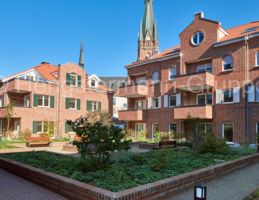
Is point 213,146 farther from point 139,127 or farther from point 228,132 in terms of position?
point 139,127

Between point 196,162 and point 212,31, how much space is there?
58.8 ft

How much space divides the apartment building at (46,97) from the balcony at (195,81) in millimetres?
15668

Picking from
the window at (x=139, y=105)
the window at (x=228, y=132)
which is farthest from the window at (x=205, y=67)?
the window at (x=139, y=105)

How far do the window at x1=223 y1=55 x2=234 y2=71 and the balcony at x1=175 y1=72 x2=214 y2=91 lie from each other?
1449mm

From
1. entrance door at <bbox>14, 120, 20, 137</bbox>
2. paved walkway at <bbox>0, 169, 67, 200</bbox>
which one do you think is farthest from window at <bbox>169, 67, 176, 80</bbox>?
paved walkway at <bbox>0, 169, 67, 200</bbox>

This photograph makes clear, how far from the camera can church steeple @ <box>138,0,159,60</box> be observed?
71188mm

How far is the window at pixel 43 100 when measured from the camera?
104 feet

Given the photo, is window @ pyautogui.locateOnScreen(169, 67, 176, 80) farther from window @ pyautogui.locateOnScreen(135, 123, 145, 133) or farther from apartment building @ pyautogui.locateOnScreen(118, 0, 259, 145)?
window @ pyautogui.locateOnScreen(135, 123, 145, 133)

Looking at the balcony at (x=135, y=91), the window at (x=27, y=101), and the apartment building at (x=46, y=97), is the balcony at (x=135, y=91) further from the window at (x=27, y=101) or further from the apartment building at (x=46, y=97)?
the window at (x=27, y=101)

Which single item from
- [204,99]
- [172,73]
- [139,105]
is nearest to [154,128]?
[139,105]

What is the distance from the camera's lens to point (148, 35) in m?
→ 72.1

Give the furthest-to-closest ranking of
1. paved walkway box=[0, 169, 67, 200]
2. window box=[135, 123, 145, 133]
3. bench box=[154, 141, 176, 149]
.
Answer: window box=[135, 123, 145, 133], bench box=[154, 141, 176, 149], paved walkway box=[0, 169, 67, 200]

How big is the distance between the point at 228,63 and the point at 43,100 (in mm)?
22526

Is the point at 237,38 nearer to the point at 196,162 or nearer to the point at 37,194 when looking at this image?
the point at 196,162
